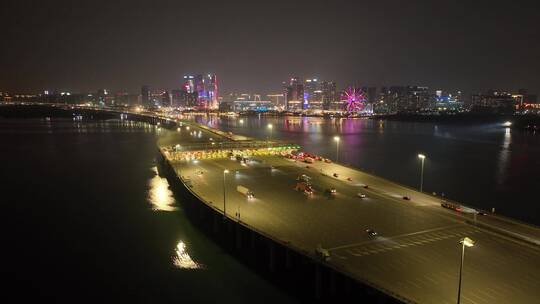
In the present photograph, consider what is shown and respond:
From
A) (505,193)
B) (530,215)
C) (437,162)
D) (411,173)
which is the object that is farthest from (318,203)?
(437,162)

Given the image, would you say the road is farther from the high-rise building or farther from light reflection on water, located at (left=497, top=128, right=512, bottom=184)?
the high-rise building

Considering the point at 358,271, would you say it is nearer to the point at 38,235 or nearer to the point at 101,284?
the point at 101,284

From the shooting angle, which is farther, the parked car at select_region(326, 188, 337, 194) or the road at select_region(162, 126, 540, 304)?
the parked car at select_region(326, 188, 337, 194)

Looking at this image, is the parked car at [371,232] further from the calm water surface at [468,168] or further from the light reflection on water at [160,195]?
the calm water surface at [468,168]

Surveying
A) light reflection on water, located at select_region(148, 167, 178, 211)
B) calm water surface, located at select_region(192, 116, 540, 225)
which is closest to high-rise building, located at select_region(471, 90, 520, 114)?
calm water surface, located at select_region(192, 116, 540, 225)

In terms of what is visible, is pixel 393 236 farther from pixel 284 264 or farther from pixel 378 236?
pixel 284 264

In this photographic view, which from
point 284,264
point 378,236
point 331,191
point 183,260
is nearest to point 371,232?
point 378,236
